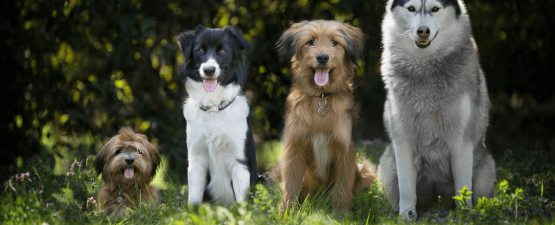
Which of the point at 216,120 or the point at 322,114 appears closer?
the point at 216,120

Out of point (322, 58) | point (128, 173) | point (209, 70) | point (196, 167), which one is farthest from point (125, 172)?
point (322, 58)

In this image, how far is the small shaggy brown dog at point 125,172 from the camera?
3.78 m

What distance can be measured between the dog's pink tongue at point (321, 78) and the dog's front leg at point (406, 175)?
67cm

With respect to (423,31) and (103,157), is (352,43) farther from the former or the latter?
(103,157)

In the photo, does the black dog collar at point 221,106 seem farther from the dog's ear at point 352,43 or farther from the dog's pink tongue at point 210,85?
the dog's ear at point 352,43

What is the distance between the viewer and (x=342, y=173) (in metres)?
3.86

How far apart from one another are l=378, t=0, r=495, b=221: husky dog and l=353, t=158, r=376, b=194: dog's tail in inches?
15.4

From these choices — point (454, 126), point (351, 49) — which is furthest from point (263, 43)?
point (454, 126)

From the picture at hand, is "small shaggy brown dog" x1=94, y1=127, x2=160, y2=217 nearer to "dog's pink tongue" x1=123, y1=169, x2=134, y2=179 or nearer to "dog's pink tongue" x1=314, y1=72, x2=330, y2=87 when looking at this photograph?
"dog's pink tongue" x1=123, y1=169, x2=134, y2=179

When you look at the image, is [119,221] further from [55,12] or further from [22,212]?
[55,12]

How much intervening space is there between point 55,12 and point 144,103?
133 centimetres

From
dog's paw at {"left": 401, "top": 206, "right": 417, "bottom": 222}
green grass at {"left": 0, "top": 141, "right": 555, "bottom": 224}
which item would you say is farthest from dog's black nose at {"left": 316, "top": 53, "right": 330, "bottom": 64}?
dog's paw at {"left": 401, "top": 206, "right": 417, "bottom": 222}

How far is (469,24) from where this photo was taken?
3789 mm

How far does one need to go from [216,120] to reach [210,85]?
254mm
